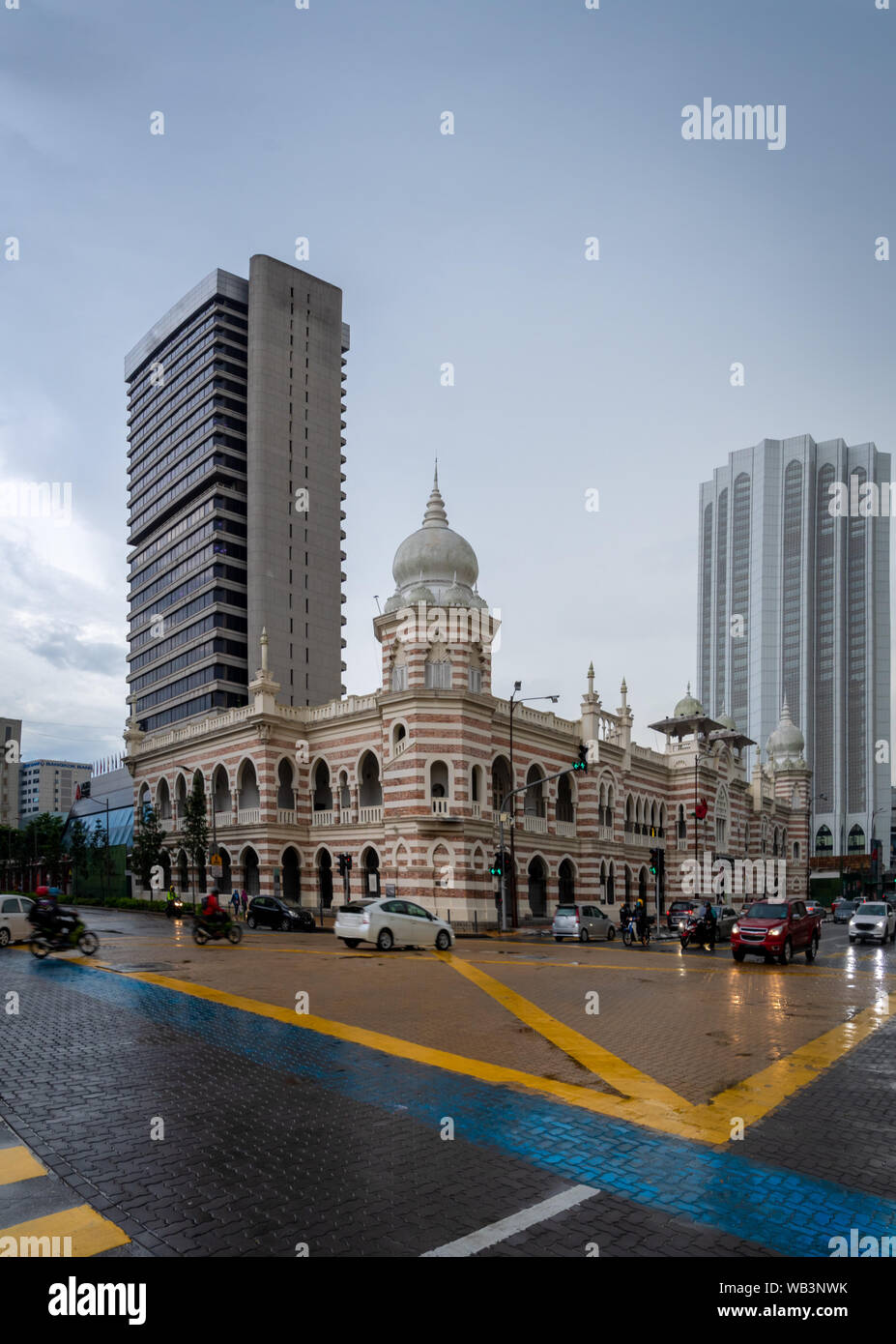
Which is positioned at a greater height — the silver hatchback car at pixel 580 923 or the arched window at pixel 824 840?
the silver hatchback car at pixel 580 923

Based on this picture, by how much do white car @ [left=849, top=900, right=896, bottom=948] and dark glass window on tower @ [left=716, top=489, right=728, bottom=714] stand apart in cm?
12334

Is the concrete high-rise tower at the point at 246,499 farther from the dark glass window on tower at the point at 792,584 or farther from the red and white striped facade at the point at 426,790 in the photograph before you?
the dark glass window on tower at the point at 792,584

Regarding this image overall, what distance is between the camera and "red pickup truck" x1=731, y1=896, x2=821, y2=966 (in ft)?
77.4

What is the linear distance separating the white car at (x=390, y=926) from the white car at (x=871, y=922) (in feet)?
56.1

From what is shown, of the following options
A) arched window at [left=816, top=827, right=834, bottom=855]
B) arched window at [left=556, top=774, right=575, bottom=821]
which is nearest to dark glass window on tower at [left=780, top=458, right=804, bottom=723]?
arched window at [left=816, top=827, right=834, bottom=855]

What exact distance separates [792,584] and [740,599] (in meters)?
9.14

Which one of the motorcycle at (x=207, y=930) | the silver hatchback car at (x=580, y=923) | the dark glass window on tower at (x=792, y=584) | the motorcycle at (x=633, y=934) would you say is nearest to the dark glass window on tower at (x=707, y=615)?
the dark glass window on tower at (x=792, y=584)

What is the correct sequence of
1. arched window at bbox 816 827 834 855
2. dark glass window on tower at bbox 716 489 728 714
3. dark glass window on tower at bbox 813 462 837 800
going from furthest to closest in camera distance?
dark glass window on tower at bbox 716 489 728 714 < dark glass window on tower at bbox 813 462 837 800 < arched window at bbox 816 827 834 855

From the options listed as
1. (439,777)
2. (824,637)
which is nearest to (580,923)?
(439,777)

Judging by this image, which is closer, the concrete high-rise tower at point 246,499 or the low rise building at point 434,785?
the low rise building at point 434,785

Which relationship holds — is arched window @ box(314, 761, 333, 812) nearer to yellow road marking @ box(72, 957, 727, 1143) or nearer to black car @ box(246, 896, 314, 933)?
black car @ box(246, 896, 314, 933)

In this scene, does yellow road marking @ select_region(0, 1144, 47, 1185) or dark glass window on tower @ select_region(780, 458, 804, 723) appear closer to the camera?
yellow road marking @ select_region(0, 1144, 47, 1185)

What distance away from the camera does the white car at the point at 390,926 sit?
24.6m

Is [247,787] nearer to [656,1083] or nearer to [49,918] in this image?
[49,918]
